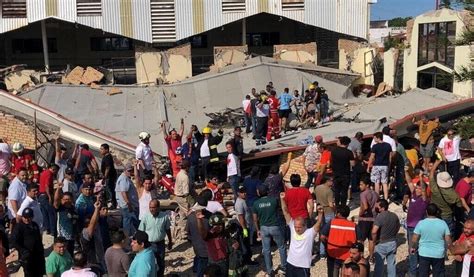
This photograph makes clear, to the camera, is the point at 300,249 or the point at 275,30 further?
the point at 275,30

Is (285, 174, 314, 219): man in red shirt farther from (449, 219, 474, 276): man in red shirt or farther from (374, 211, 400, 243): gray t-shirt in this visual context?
(449, 219, 474, 276): man in red shirt

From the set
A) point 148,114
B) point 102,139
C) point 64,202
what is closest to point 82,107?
point 148,114

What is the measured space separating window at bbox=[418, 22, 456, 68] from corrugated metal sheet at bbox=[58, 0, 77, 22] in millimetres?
16078

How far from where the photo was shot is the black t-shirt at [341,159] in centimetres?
1070

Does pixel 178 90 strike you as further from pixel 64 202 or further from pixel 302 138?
pixel 64 202

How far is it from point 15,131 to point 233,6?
1599 cm

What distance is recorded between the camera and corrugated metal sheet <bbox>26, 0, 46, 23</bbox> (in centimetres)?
2766

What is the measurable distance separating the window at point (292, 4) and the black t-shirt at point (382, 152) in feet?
62.2

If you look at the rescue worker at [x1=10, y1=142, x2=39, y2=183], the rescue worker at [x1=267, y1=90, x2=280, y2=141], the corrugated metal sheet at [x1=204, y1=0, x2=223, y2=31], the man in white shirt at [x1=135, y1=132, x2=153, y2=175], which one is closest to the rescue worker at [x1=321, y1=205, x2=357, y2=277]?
the man in white shirt at [x1=135, y1=132, x2=153, y2=175]

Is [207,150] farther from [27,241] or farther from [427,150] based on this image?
[27,241]

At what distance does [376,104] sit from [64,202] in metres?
12.5

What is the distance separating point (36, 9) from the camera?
1091 inches

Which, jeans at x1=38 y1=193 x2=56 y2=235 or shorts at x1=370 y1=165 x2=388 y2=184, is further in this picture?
shorts at x1=370 y1=165 x2=388 y2=184

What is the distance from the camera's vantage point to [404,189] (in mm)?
12227
